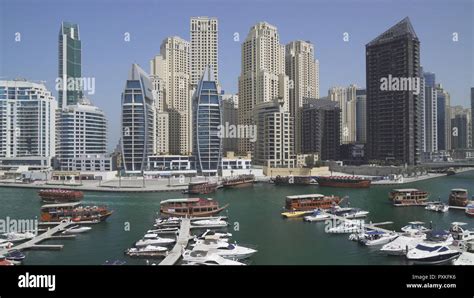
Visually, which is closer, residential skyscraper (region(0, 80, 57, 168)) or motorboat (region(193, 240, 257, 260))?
motorboat (region(193, 240, 257, 260))

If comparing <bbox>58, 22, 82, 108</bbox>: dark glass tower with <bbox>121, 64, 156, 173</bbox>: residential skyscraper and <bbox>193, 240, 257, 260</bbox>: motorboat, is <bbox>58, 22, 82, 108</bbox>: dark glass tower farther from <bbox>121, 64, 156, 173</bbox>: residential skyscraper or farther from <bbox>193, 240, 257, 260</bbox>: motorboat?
<bbox>193, 240, 257, 260</bbox>: motorboat

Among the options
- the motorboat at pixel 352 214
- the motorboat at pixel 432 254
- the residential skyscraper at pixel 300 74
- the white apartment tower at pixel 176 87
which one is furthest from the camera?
the residential skyscraper at pixel 300 74

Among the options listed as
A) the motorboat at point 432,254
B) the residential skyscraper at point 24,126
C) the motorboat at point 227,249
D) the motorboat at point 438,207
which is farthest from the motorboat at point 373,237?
the residential skyscraper at point 24,126

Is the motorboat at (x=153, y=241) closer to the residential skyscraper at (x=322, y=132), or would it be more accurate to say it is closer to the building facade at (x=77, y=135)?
the building facade at (x=77, y=135)

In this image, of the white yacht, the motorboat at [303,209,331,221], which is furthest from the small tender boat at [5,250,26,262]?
the motorboat at [303,209,331,221]

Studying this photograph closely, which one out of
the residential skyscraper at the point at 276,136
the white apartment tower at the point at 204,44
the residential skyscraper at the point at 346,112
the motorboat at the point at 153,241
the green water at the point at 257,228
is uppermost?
the white apartment tower at the point at 204,44

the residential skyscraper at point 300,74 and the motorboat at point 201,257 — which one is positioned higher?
the residential skyscraper at point 300,74

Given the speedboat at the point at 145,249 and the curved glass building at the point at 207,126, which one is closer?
the speedboat at the point at 145,249

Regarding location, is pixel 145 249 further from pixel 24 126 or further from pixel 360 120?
pixel 360 120

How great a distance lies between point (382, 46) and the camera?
35219 millimetres

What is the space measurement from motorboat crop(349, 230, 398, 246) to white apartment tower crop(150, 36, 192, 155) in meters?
31.0

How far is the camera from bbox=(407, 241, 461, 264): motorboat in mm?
7133

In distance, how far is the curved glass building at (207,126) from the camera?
97.2 feet

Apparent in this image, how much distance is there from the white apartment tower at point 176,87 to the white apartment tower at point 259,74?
576 centimetres
